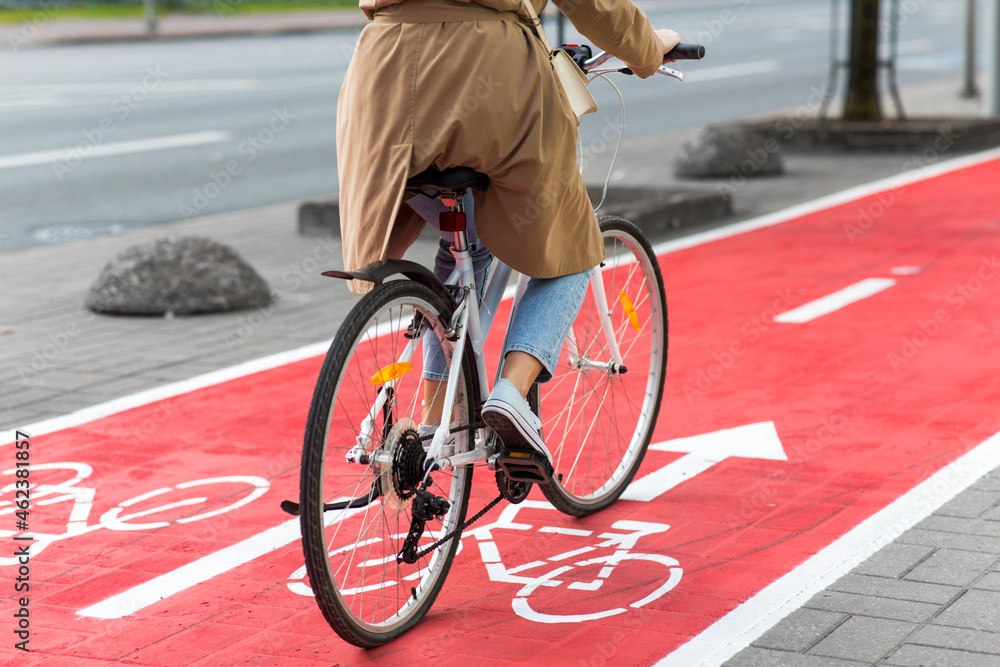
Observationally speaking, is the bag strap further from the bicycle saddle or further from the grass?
the grass

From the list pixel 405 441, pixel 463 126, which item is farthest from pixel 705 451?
pixel 463 126

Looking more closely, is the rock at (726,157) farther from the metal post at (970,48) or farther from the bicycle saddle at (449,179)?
the bicycle saddle at (449,179)

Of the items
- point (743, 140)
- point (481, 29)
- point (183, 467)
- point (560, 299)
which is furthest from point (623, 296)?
point (743, 140)

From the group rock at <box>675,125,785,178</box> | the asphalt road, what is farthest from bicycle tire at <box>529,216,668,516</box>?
rock at <box>675,125,785,178</box>

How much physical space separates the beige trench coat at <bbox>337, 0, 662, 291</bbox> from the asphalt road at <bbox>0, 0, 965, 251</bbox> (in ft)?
24.2

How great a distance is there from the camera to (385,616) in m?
3.56

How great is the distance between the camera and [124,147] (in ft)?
49.3

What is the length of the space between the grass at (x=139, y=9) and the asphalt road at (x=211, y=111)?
17.0 feet

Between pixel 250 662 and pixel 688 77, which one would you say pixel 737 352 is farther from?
pixel 688 77

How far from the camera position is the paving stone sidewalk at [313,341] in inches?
136

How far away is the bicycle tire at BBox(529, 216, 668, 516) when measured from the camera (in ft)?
14.6

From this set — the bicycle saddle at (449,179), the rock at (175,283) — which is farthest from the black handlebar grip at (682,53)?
the rock at (175,283)

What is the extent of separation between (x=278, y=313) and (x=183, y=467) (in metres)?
2.75

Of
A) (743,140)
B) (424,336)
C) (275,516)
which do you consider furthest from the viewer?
(743,140)
